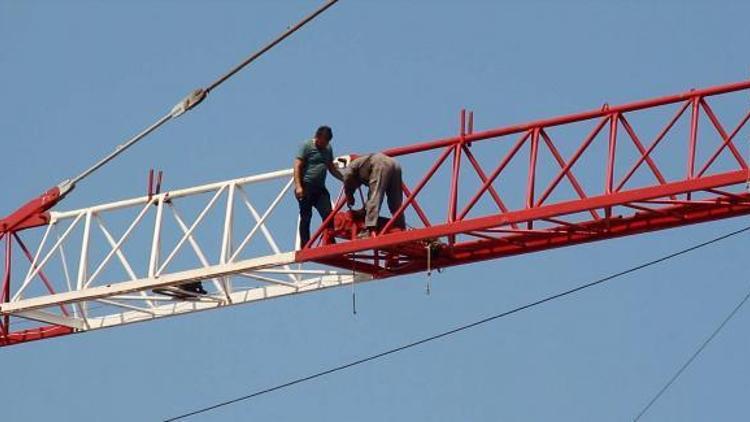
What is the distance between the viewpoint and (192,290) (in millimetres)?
67812

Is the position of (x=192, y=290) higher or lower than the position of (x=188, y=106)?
lower

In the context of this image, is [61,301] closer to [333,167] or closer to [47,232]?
→ [47,232]

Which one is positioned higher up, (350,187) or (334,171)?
(334,171)

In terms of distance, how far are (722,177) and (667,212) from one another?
2.61 m

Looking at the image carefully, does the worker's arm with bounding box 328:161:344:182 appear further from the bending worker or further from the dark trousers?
the dark trousers

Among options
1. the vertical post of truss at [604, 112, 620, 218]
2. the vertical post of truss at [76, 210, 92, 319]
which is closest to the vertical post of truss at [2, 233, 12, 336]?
the vertical post of truss at [76, 210, 92, 319]

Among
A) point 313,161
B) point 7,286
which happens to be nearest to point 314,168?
point 313,161

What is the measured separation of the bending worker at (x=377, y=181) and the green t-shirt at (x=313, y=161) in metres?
0.52

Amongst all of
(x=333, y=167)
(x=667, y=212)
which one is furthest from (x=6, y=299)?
(x=667, y=212)

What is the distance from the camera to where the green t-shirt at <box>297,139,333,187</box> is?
63344 mm

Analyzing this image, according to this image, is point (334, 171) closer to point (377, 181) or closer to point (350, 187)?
point (350, 187)

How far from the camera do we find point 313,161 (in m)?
63.4

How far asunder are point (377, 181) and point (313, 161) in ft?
5.02

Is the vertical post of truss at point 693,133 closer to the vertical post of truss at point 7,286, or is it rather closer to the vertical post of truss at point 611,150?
the vertical post of truss at point 611,150
